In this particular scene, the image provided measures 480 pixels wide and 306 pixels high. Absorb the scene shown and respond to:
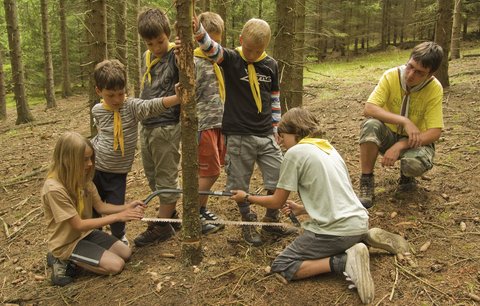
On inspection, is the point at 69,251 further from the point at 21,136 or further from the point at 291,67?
the point at 21,136

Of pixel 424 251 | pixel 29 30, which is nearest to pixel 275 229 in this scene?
pixel 424 251

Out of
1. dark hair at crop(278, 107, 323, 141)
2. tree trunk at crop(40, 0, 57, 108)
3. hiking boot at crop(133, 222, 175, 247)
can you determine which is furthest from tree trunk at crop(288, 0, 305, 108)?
tree trunk at crop(40, 0, 57, 108)

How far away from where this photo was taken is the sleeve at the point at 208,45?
3311 mm

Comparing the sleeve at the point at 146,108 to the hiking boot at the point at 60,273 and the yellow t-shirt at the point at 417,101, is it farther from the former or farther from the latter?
the yellow t-shirt at the point at 417,101

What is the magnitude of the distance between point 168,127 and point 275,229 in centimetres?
152

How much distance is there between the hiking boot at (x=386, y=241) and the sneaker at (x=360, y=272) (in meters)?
0.35

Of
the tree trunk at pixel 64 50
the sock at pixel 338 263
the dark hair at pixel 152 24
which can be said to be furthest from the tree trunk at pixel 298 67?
the tree trunk at pixel 64 50

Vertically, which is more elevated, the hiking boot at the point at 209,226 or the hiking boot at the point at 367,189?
the hiking boot at the point at 367,189

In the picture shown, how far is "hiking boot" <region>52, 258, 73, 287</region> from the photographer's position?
3623 millimetres

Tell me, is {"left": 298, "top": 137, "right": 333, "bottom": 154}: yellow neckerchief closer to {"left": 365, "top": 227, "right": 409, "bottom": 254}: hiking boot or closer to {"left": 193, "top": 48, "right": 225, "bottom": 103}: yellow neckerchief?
{"left": 365, "top": 227, "right": 409, "bottom": 254}: hiking boot

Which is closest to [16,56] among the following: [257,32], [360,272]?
[257,32]

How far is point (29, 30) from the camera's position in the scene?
890 inches

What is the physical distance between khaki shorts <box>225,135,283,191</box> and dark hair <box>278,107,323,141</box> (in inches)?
24.3

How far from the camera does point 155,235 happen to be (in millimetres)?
4070
